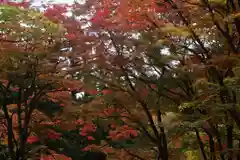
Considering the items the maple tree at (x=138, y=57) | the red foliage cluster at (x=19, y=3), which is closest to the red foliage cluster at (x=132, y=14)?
the maple tree at (x=138, y=57)

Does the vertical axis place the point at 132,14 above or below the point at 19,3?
below

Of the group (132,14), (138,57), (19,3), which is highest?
(19,3)

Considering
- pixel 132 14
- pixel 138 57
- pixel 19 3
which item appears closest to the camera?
pixel 132 14

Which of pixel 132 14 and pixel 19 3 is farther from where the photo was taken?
pixel 19 3

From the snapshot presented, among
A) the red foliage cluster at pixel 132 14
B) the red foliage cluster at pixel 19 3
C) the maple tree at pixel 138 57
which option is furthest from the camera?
the red foliage cluster at pixel 19 3

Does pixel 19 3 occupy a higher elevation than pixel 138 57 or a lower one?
higher

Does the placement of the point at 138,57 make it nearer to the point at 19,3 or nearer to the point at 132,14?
the point at 132,14

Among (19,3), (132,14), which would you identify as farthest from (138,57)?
(19,3)

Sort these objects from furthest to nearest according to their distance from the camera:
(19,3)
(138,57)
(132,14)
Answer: (19,3), (138,57), (132,14)

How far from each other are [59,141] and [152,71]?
331 inches

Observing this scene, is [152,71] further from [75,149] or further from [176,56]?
[75,149]

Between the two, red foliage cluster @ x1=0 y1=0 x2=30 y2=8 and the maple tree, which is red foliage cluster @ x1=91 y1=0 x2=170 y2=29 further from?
red foliage cluster @ x1=0 y1=0 x2=30 y2=8

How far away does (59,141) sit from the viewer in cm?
1531

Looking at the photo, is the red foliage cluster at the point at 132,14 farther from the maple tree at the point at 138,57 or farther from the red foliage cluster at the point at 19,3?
the red foliage cluster at the point at 19,3
